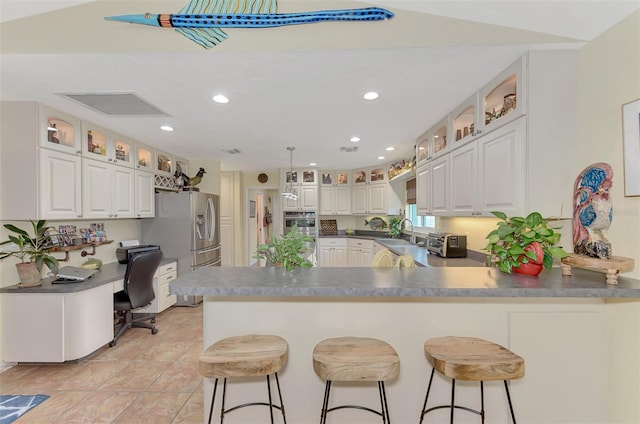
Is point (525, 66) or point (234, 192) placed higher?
point (525, 66)

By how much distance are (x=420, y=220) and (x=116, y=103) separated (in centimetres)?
450

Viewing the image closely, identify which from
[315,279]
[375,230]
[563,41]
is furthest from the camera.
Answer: [375,230]

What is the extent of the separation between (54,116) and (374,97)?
9.85ft

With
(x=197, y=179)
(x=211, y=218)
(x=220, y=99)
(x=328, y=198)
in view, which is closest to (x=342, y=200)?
(x=328, y=198)

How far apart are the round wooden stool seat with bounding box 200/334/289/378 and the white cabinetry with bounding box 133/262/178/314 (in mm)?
2820

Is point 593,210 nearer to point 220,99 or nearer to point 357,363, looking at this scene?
point 357,363

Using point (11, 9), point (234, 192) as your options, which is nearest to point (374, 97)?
point (11, 9)

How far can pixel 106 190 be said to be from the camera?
3.30 meters

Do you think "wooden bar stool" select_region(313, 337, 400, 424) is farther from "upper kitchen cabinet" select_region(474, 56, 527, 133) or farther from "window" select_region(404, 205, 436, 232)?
"window" select_region(404, 205, 436, 232)

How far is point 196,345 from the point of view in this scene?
300cm

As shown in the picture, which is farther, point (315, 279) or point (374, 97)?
point (374, 97)

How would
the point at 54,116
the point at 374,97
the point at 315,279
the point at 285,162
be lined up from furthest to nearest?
the point at 285,162 < the point at 54,116 < the point at 374,97 < the point at 315,279

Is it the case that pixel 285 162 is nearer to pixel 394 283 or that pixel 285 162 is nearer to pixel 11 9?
pixel 11 9

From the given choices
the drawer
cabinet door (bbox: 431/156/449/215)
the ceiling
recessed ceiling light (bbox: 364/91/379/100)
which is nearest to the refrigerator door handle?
the drawer
